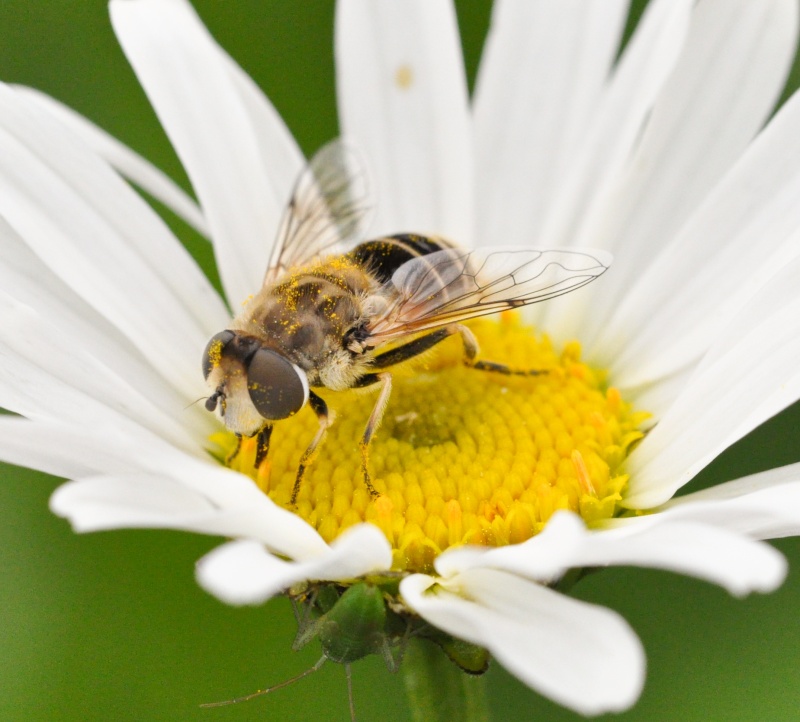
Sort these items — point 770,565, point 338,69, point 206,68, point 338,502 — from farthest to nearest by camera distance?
point 338,69
point 206,68
point 338,502
point 770,565

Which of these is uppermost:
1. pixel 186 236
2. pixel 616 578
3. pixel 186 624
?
pixel 186 236

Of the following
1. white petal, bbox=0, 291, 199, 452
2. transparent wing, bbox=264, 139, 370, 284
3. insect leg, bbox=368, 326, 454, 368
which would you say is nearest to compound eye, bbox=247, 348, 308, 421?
white petal, bbox=0, 291, 199, 452

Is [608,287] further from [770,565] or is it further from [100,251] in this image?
[770,565]

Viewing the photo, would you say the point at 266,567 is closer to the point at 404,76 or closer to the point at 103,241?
the point at 103,241

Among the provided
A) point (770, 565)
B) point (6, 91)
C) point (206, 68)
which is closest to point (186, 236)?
point (206, 68)

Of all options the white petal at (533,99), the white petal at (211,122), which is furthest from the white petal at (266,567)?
the white petal at (533,99)

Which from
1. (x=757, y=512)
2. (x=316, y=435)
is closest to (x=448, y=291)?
(x=316, y=435)
